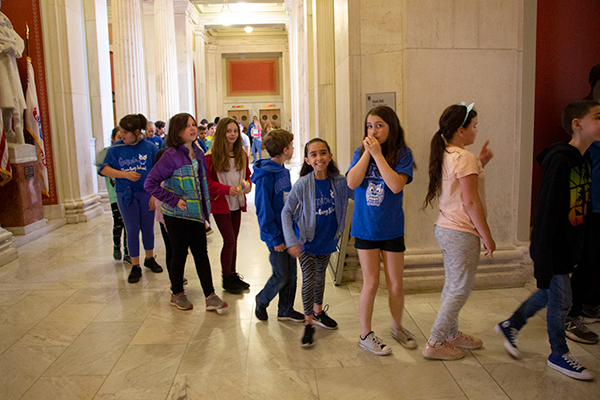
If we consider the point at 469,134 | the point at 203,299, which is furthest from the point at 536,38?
the point at 203,299

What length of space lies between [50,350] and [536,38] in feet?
17.4

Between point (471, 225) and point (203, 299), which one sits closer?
point (471, 225)

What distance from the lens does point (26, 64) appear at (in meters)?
7.98

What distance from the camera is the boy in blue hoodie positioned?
3.44m

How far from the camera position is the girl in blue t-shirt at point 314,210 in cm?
324

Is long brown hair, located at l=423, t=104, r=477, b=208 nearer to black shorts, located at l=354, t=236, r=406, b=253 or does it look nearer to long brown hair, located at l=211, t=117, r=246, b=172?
black shorts, located at l=354, t=236, r=406, b=253

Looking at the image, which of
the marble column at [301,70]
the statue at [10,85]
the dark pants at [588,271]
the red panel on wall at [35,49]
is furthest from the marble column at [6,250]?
the dark pants at [588,271]

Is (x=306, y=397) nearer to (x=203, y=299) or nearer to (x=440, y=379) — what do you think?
(x=440, y=379)

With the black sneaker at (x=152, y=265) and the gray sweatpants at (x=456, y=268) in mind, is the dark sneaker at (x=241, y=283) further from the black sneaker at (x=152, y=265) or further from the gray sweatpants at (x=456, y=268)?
the gray sweatpants at (x=456, y=268)

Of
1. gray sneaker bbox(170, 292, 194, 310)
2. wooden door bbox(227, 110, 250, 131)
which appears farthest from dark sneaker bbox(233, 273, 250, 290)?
wooden door bbox(227, 110, 250, 131)

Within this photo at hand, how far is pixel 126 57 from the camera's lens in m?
12.4

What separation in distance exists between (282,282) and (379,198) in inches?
43.4

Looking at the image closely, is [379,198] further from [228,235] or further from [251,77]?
[251,77]

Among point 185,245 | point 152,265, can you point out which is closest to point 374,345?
point 185,245
